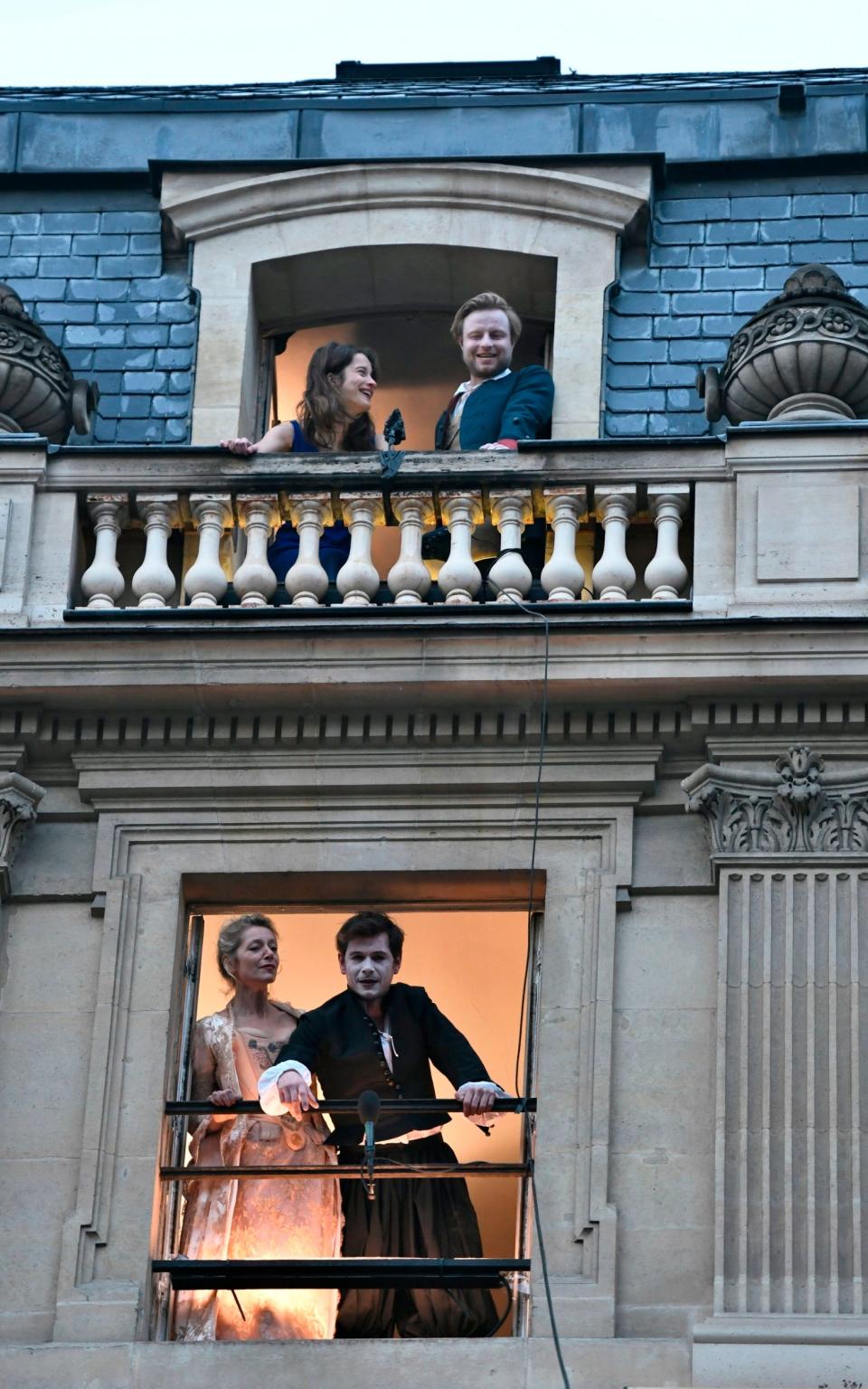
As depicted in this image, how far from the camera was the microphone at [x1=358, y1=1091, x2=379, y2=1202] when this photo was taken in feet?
53.8

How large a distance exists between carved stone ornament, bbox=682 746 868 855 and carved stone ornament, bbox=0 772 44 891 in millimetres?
2956

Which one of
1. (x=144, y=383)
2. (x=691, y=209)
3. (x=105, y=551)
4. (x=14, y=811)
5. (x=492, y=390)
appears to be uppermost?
(x=691, y=209)

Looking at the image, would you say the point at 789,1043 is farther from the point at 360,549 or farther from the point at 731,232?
the point at 731,232

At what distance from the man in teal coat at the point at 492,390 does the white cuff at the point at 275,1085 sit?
356 cm

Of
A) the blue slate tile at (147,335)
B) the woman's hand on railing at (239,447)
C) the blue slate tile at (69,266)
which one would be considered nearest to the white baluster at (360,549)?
the woman's hand on railing at (239,447)

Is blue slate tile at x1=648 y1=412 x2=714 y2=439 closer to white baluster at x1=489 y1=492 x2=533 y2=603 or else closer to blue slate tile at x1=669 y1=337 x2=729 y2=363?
blue slate tile at x1=669 y1=337 x2=729 y2=363

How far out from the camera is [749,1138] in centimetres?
1633

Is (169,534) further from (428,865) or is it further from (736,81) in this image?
(736,81)

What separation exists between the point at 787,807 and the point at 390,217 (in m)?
4.55

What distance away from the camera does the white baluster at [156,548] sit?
18.1 metres

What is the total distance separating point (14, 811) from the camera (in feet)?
57.4

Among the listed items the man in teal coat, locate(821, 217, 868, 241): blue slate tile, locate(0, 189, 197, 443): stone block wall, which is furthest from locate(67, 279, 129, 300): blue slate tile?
locate(821, 217, 868, 241): blue slate tile

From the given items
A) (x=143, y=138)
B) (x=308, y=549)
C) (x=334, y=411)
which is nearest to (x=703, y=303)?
(x=334, y=411)

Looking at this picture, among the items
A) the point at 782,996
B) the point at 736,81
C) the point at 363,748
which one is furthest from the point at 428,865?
the point at 736,81
